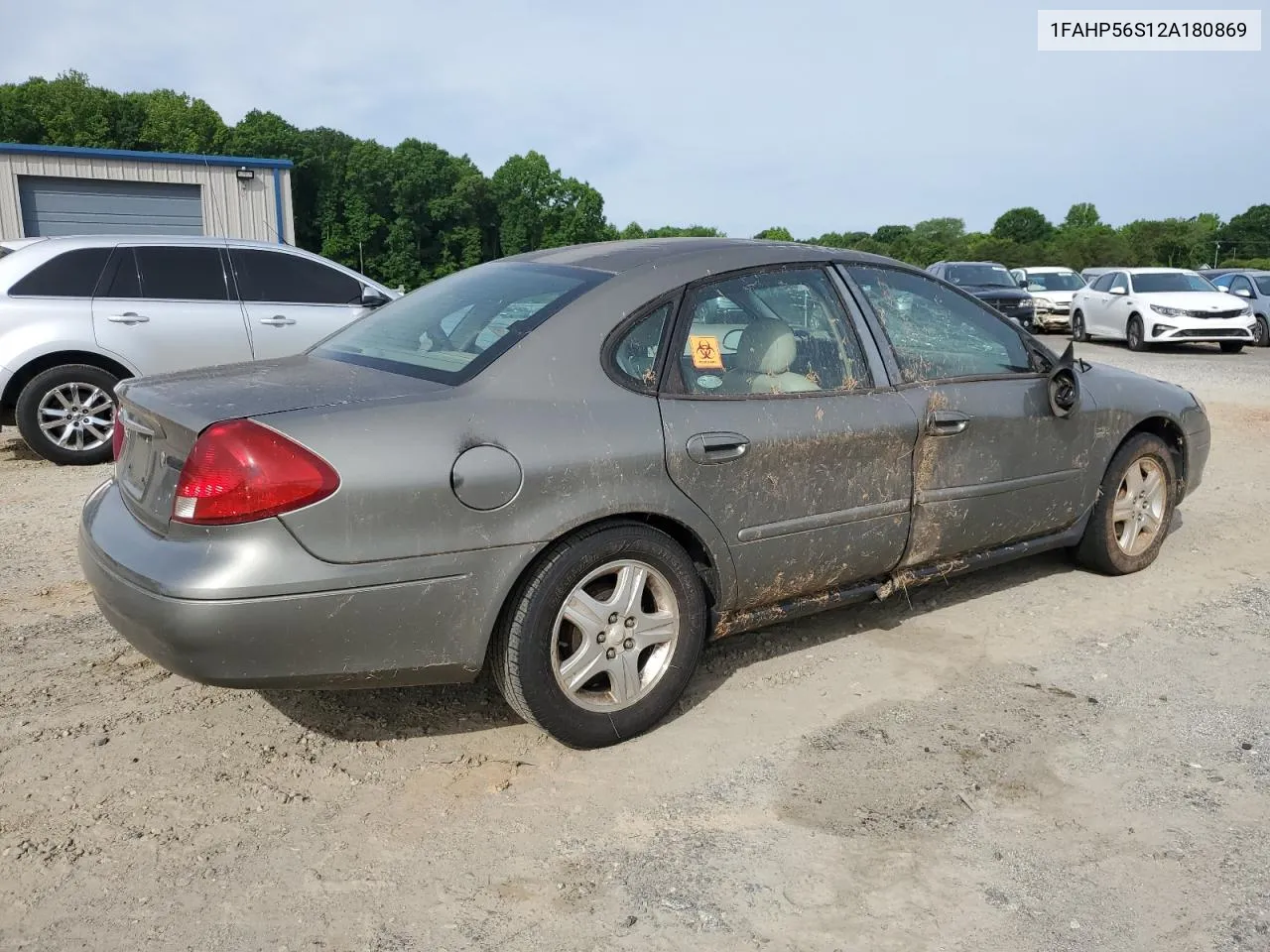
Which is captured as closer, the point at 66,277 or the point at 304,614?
the point at 304,614

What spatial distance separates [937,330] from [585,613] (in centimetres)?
200

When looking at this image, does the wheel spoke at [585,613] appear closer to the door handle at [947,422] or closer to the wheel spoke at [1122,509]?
the door handle at [947,422]

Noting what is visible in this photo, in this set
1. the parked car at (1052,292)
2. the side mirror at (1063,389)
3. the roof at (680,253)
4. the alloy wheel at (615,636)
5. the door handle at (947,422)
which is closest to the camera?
the alloy wheel at (615,636)

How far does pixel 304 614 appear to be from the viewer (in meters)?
2.81

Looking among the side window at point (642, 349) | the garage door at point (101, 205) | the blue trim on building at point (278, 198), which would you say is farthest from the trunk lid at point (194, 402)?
the blue trim on building at point (278, 198)

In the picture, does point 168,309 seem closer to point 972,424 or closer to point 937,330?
point 937,330

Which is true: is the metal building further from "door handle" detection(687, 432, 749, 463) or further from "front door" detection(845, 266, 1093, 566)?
"door handle" detection(687, 432, 749, 463)

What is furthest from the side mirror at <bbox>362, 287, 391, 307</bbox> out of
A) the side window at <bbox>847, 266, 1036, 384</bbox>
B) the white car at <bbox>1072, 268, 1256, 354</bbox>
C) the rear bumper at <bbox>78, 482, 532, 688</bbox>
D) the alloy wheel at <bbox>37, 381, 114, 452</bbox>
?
the white car at <bbox>1072, 268, 1256, 354</bbox>

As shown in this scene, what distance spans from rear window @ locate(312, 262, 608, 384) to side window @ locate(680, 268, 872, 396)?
1.40 feet

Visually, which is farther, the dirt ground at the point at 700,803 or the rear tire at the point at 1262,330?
the rear tire at the point at 1262,330

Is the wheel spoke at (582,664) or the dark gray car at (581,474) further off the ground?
the dark gray car at (581,474)

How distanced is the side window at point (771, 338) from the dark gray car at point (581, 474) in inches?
0.4

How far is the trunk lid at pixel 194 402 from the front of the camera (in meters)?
2.95

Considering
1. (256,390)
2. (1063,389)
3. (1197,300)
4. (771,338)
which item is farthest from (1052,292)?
(256,390)
